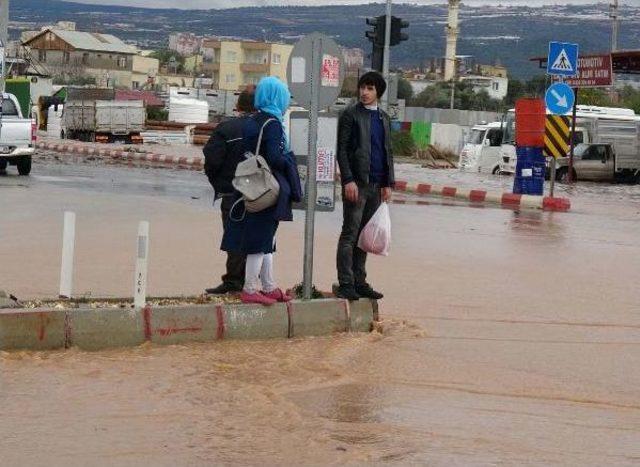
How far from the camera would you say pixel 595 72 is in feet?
137

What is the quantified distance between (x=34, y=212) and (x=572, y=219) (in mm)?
8857

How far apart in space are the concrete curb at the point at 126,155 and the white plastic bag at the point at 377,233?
25746 mm

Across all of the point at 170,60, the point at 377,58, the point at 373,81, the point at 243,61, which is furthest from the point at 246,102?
the point at 170,60

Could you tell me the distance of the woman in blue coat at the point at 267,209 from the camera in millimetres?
9344

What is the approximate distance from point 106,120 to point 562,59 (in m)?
34.6

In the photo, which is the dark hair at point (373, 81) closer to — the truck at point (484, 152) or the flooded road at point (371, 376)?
the flooded road at point (371, 376)

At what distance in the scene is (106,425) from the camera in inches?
268

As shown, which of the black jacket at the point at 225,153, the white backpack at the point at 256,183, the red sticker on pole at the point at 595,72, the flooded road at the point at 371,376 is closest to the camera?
the flooded road at the point at 371,376

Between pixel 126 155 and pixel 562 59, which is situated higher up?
pixel 562 59

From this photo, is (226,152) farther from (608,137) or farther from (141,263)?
(608,137)

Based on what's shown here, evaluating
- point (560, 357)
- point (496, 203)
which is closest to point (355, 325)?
point (560, 357)

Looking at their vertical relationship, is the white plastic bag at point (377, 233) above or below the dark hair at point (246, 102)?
below

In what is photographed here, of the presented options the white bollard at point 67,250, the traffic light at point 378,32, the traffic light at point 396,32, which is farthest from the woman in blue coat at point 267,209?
the traffic light at point 396,32

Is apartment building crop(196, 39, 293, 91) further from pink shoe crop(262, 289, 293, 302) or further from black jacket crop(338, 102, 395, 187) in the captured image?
pink shoe crop(262, 289, 293, 302)
